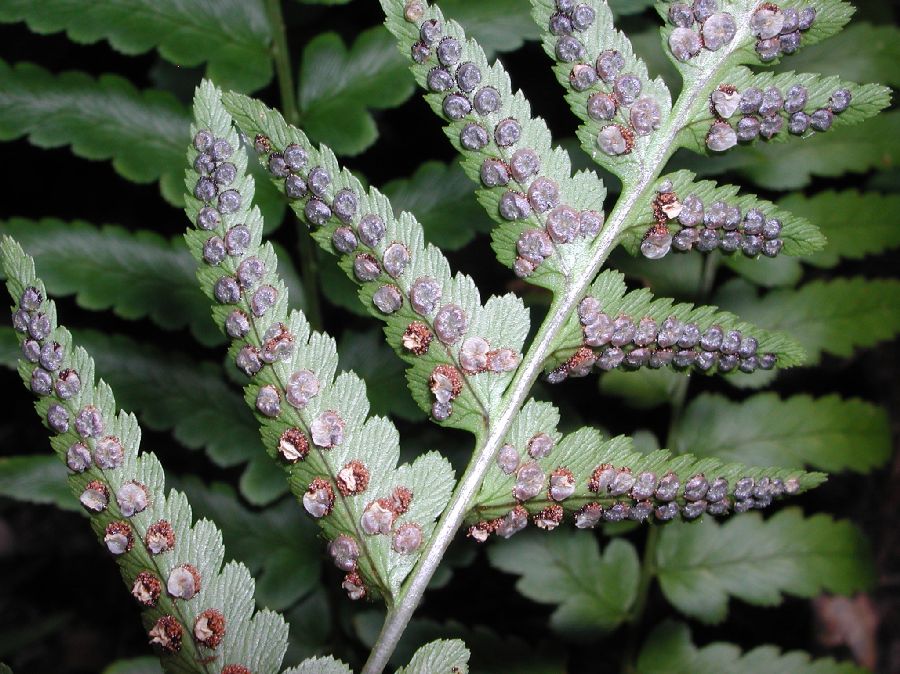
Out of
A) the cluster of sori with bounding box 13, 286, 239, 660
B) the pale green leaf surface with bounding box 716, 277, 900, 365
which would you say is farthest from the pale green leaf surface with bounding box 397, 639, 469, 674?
the pale green leaf surface with bounding box 716, 277, 900, 365

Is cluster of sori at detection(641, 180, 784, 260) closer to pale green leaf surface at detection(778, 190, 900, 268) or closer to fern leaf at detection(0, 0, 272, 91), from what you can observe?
pale green leaf surface at detection(778, 190, 900, 268)

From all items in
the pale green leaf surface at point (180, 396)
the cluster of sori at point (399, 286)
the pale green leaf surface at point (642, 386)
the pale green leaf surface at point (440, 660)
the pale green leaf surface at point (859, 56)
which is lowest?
the pale green leaf surface at point (440, 660)

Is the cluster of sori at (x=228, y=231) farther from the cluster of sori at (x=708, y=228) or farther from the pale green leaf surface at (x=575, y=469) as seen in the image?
the cluster of sori at (x=708, y=228)

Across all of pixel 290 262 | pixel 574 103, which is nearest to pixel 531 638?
pixel 290 262

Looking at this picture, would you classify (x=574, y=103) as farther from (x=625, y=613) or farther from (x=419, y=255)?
(x=625, y=613)

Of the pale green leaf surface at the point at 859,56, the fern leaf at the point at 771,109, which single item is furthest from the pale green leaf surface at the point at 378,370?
the pale green leaf surface at the point at 859,56

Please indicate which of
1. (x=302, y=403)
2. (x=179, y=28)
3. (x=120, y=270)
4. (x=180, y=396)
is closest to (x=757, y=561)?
(x=302, y=403)
